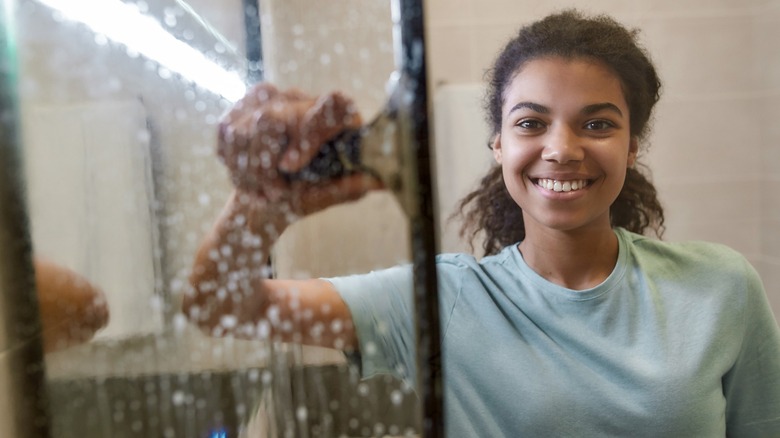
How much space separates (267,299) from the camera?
6.6 inches

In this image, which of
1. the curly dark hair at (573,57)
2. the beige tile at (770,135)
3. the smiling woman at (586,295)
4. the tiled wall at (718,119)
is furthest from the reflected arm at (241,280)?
the beige tile at (770,135)

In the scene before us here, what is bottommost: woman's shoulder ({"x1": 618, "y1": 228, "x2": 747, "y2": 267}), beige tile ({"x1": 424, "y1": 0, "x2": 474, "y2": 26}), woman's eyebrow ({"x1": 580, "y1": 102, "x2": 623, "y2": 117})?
woman's shoulder ({"x1": 618, "y1": 228, "x2": 747, "y2": 267})

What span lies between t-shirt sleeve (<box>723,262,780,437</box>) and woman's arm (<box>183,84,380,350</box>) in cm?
36

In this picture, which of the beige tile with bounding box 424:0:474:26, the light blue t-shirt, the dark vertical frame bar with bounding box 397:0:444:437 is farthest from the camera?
the beige tile with bounding box 424:0:474:26

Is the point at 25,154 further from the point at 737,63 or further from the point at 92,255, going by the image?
the point at 737,63

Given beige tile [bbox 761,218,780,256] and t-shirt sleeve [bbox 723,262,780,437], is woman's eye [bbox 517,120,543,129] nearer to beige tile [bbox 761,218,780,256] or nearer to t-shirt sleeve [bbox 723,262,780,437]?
t-shirt sleeve [bbox 723,262,780,437]

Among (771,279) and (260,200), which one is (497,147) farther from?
(771,279)

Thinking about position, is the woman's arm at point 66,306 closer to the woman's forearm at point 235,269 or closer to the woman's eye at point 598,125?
the woman's forearm at point 235,269

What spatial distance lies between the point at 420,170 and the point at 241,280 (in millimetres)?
64

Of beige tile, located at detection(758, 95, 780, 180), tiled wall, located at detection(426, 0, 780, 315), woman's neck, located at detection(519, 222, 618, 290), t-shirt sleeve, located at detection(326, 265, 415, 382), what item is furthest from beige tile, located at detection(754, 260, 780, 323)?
t-shirt sleeve, located at detection(326, 265, 415, 382)

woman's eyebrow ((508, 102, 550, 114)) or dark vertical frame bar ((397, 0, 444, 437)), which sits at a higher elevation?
woman's eyebrow ((508, 102, 550, 114))

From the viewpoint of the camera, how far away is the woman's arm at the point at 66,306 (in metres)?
0.17

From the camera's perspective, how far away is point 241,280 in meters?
0.17

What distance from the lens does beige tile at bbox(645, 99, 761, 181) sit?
2.34 ft
